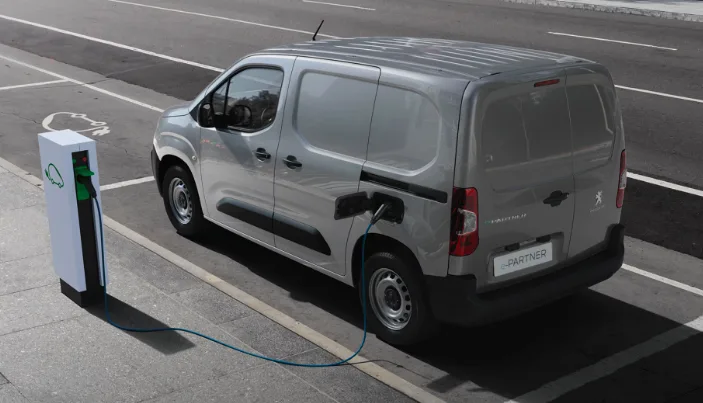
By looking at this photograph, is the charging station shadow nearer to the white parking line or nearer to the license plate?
the license plate

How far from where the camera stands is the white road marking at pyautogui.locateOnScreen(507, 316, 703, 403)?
18.9 feet

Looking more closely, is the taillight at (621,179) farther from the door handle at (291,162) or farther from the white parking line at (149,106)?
the white parking line at (149,106)

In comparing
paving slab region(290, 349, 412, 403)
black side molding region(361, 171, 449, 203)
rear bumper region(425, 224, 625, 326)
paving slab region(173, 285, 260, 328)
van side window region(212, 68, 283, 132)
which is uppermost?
van side window region(212, 68, 283, 132)

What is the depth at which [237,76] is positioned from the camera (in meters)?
7.59

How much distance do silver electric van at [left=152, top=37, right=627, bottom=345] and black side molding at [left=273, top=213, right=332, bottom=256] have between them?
11mm

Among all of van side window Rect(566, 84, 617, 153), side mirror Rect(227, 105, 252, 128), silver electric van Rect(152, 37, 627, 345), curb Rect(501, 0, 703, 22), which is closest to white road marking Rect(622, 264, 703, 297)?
silver electric van Rect(152, 37, 627, 345)

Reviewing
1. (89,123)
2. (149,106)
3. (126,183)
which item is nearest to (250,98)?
(126,183)

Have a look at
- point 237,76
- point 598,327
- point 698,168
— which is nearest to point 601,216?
point 598,327

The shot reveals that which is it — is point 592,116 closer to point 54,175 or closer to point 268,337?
point 268,337

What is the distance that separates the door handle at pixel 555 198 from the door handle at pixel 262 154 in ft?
7.31

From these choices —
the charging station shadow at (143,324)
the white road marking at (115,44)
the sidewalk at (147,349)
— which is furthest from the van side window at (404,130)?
the white road marking at (115,44)

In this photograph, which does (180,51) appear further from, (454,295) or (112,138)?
(454,295)

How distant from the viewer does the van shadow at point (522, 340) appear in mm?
5949

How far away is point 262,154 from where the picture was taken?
7.13 meters
